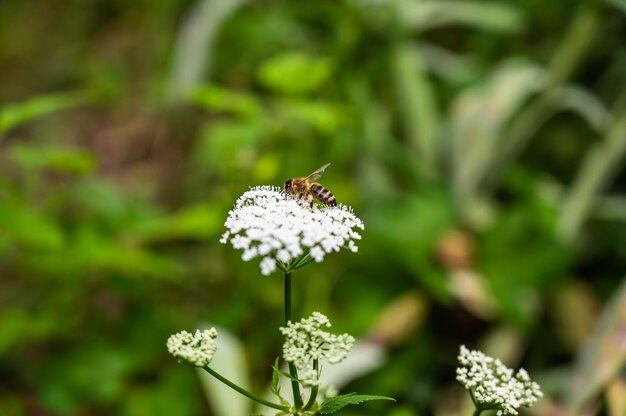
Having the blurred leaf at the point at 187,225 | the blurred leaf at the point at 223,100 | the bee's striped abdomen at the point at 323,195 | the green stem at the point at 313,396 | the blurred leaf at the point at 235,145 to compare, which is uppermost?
the blurred leaf at the point at 223,100

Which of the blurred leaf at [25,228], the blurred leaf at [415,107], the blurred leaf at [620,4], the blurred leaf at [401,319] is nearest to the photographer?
the blurred leaf at [25,228]

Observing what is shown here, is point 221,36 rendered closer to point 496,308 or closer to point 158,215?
point 158,215

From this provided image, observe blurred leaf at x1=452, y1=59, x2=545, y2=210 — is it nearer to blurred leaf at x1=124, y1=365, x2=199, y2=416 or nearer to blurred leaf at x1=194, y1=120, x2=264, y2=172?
blurred leaf at x1=194, y1=120, x2=264, y2=172

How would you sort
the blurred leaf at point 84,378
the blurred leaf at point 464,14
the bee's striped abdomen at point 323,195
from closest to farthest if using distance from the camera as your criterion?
the bee's striped abdomen at point 323,195
the blurred leaf at point 84,378
the blurred leaf at point 464,14

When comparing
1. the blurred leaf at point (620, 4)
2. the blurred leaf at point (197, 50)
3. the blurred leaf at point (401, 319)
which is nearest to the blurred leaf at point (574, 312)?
the blurred leaf at point (401, 319)

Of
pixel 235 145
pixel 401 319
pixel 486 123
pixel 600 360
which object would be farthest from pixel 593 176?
pixel 235 145

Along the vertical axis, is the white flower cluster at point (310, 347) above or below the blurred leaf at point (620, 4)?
below

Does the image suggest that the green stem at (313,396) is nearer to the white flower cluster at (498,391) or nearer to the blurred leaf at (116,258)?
the white flower cluster at (498,391)

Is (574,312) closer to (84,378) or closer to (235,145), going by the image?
(235,145)
